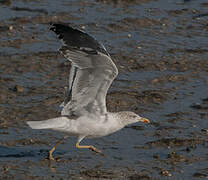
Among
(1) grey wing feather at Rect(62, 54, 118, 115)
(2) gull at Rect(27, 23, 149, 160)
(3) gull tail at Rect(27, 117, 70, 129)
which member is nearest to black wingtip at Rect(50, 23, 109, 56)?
(2) gull at Rect(27, 23, 149, 160)

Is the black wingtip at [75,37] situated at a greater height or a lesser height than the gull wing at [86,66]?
greater

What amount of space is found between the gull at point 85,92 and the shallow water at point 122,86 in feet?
1.20

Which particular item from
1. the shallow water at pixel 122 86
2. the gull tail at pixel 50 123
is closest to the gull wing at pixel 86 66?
the gull tail at pixel 50 123

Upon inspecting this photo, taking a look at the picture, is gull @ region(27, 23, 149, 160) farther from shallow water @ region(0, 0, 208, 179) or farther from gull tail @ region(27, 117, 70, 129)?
shallow water @ region(0, 0, 208, 179)

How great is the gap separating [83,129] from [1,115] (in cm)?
172

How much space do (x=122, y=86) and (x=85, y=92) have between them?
286cm

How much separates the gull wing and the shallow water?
859 millimetres

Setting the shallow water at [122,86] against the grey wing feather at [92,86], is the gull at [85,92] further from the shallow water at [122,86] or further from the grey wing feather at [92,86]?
the shallow water at [122,86]

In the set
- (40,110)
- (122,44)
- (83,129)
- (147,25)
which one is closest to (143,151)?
(83,129)

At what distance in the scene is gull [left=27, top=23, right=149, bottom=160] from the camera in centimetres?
780

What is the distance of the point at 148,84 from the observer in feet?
37.1

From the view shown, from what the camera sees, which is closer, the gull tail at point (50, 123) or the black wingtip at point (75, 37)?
the black wingtip at point (75, 37)

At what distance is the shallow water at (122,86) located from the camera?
27.9 ft

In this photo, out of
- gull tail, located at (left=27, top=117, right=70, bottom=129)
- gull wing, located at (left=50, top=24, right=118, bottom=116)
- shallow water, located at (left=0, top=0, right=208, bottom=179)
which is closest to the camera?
gull wing, located at (left=50, top=24, right=118, bottom=116)
